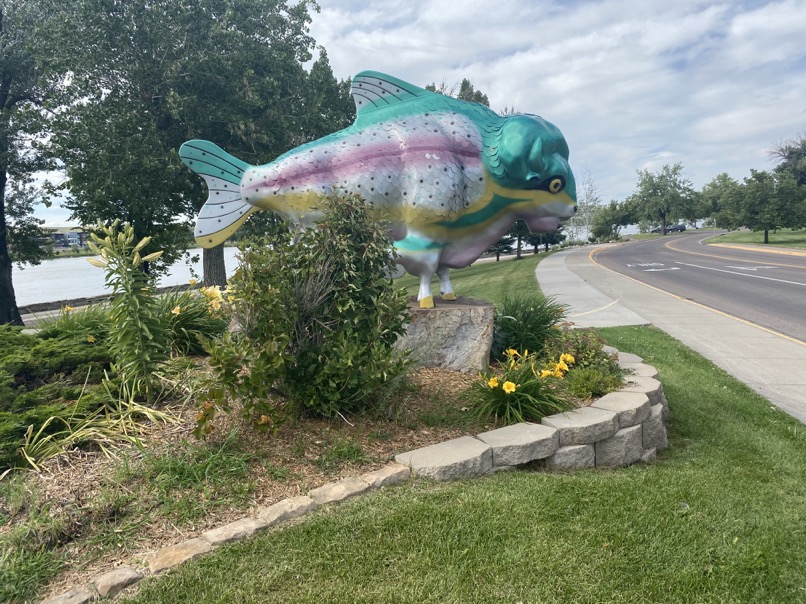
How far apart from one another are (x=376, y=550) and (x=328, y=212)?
2.24m

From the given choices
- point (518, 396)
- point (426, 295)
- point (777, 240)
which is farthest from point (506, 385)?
point (777, 240)

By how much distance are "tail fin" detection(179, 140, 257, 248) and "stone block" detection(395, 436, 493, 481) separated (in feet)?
9.97

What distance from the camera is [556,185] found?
4746 mm

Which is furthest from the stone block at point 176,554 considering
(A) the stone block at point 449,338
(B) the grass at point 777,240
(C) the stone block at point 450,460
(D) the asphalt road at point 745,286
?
(B) the grass at point 777,240

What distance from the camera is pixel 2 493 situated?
2.57 m

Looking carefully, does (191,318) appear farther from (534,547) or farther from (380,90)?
(534,547)

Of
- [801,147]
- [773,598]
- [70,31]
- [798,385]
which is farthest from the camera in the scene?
[801,147]

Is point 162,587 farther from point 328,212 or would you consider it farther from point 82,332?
point 82,332

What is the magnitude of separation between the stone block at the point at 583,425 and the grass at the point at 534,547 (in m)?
0.22

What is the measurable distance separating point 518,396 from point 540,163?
88.0 inches

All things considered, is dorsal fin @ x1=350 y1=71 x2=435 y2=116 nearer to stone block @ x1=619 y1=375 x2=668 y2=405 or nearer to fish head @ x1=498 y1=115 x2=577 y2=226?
fish head @ x1=498 y1=115 x2=577 y2=226

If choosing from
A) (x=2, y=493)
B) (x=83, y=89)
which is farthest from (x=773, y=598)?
(x=83, y=89)

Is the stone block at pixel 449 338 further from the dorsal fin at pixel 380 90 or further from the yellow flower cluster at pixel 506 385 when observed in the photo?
the dorsal fin at pixel 380 90

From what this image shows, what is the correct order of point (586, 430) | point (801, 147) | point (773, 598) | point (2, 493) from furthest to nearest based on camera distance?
point (801, 147) → point (586, 430) → point (2, 493) → point (773, 598)
